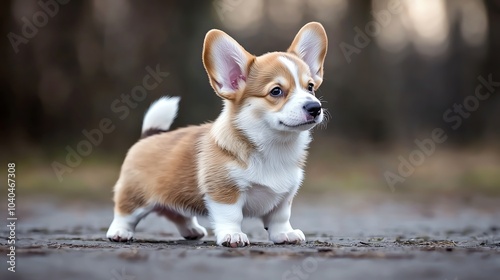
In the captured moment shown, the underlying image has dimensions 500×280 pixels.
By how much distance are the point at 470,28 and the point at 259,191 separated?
11.7 metres

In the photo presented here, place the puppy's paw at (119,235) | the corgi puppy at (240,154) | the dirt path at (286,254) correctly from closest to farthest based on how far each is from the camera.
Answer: the dirt path at (286,254)
the corgi puppy at (240,154)
the puppy's paw at (119,235)

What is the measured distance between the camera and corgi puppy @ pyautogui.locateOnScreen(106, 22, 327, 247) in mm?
4195

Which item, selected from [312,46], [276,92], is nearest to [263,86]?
[276,92]

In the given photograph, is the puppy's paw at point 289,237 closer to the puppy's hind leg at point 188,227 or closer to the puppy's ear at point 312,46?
the puppy's hind leg at point 188,227

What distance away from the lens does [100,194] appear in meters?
10.2

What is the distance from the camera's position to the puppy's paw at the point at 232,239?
161 inches

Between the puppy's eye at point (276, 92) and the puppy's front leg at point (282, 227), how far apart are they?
690mm

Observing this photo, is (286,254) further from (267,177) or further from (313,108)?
(313,108)

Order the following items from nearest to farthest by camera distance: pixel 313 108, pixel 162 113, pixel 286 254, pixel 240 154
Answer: pixel 286 254 < pixel 313 108 < pixel 240 154 < pixel 162 113

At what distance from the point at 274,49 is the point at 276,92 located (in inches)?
366

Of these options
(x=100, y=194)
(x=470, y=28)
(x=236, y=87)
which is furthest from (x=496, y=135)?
(x=236, y=87)

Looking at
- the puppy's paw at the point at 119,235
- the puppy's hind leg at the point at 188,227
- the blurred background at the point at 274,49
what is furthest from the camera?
the blurred background at the point at 274,49

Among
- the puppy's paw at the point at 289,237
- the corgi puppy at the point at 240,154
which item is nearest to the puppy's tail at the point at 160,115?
the corgi puppy at the point at 240,154

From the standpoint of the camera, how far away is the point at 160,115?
5.32 meters
